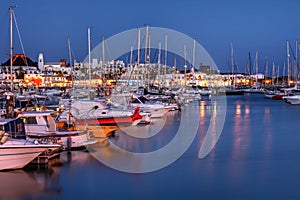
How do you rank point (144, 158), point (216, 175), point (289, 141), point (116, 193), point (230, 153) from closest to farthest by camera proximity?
point (116, 193), point (216, 175), point (144, 158), point (230, 153), point (289, 141)

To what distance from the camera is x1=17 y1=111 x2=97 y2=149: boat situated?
56.8 feet

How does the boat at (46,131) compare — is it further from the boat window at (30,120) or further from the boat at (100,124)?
the boat at (100,124)

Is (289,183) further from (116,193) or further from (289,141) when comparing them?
(289,141)

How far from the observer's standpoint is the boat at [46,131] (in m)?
17.3

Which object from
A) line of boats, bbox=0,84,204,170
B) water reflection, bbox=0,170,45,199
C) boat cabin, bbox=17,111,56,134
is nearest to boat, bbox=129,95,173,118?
line of boats, bbox=0,84,204,170

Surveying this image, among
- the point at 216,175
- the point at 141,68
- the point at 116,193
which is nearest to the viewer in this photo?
the point at 116,193

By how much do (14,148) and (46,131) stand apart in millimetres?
3008

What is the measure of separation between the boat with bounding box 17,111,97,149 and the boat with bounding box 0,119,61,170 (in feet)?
3.56

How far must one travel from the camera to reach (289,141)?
2555 cm

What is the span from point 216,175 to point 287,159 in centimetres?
467

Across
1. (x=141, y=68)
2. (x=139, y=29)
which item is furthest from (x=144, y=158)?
(x=141, y=68)

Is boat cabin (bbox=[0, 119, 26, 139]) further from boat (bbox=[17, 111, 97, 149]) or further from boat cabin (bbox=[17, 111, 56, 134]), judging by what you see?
boat cabin (bbox=[17, 111, 56, 134])

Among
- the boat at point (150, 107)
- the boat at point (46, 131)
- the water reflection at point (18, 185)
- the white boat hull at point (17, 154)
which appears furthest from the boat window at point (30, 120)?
the boat at point (150, 107)

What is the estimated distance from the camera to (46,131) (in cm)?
1795
